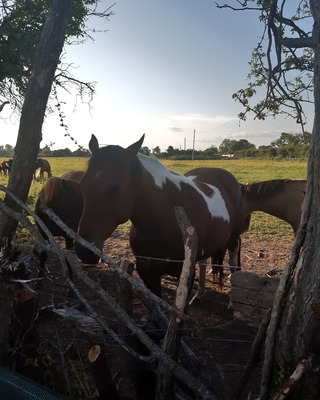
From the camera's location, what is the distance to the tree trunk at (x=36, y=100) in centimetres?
383

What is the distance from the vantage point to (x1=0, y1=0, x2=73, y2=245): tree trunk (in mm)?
3828

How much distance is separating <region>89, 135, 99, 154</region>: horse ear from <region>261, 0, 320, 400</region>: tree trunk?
1844 mm

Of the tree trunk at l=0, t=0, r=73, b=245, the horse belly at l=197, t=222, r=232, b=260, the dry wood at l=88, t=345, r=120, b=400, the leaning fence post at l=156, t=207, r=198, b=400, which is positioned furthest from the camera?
the horse belly at l=197, t=222, r=232, b=260

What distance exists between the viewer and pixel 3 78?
6066 mm

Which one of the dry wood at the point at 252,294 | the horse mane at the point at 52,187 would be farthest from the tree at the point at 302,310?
the horse mane at the point at 52,187

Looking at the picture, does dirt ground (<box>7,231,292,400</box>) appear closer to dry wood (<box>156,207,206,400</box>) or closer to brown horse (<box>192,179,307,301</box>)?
dry wood (<box>156,207,206,400</box>)

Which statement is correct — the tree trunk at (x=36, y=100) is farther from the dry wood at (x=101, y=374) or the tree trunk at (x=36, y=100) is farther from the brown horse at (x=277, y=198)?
the brown horse at (x=277, y=198)

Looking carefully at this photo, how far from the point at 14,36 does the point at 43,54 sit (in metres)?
2.29

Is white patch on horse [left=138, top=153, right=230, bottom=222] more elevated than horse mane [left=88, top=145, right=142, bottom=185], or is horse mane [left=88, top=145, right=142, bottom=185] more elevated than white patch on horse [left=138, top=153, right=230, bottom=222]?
horse mane [left=88, top=145, right=142, bottom=185]

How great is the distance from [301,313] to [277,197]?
5564 millimetres

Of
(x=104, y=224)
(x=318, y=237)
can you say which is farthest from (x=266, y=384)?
(x=104, y=224)

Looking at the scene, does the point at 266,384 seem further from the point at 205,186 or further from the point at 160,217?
the point at 205,186

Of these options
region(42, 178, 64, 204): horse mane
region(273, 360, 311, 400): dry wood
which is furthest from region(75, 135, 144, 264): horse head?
region(42, 178, 64, 204): horse mane

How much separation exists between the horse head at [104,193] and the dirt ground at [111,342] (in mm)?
440
